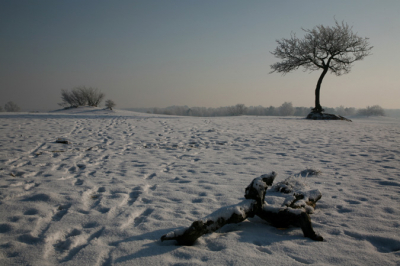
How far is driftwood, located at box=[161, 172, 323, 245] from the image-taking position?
2016 mm

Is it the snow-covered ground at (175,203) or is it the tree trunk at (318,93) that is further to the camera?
the tree trunk at (318,93)

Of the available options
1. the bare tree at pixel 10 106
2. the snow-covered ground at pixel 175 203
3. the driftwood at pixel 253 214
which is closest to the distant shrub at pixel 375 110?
the snow-covered ground at pixel 175 203

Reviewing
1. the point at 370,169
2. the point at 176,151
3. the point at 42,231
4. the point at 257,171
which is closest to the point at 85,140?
the point at 176,151

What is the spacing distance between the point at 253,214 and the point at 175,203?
1284 millimetres

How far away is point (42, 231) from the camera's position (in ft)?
7.72

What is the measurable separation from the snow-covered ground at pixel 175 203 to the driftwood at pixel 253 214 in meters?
0.11

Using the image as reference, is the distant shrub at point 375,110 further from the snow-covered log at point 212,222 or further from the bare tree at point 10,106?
the bare tree at point 10,106

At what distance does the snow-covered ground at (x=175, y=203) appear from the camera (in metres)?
1.95

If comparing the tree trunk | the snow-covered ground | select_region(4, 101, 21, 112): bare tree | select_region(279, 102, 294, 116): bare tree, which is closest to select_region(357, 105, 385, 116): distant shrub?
the tree trunk

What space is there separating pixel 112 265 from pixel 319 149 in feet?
22.0

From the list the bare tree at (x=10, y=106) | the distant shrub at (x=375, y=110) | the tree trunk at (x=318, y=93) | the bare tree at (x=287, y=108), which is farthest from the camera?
→ the bare tree at (x=287, y=108)

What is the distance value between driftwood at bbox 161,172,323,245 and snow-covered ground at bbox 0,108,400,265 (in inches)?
4.2

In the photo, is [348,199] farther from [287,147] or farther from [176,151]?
[176,151]

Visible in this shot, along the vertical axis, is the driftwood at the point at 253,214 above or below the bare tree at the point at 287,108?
below
